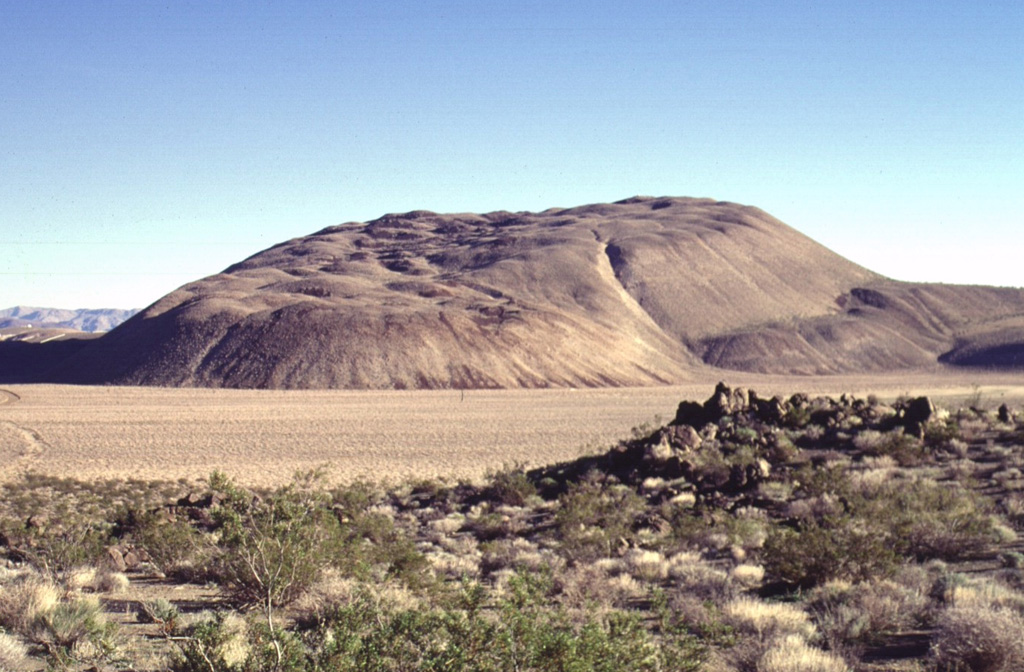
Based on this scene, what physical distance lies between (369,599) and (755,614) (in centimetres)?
390

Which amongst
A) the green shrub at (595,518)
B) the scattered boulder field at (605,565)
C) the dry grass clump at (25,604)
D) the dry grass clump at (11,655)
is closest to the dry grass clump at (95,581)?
the scattered boulder field at (605,565)

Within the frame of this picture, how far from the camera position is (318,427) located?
42062mm

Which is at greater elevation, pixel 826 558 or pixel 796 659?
pixel 826 558

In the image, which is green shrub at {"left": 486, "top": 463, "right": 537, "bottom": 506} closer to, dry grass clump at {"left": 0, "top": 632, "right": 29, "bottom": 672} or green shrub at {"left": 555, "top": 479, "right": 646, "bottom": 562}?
green shrub at {"left": 555, "top": 479, "right": 646, "bottom": 562}

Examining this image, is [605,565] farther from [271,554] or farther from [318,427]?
Result: [318,427]

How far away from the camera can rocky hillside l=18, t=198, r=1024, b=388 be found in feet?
241

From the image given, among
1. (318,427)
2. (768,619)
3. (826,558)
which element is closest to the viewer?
(768,619)

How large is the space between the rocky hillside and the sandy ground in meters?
7.19

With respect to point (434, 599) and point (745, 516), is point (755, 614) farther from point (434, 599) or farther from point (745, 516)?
point (745, 516)

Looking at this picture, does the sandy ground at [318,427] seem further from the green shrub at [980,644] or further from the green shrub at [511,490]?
the green shrub at [980,644]

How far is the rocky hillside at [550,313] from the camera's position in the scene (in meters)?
73.5

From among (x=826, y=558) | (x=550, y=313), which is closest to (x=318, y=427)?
(x=826, y=558)

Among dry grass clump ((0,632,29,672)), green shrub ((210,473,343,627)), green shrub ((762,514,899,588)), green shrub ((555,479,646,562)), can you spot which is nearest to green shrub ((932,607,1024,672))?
green shrub ((762,514,899,588))

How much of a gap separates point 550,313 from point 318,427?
4704cm
